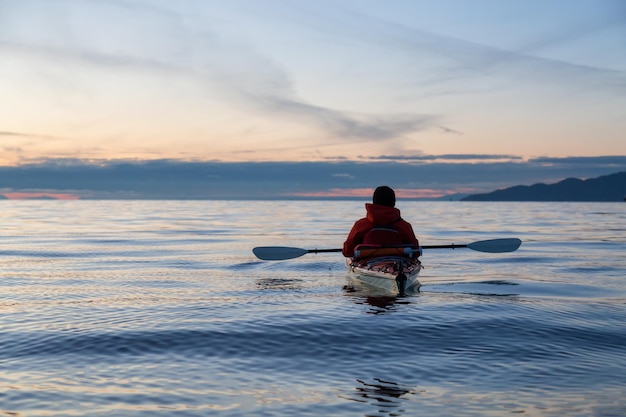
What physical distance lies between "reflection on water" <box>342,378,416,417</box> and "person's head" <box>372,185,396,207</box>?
7568 millimetres

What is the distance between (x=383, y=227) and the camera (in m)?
14.7

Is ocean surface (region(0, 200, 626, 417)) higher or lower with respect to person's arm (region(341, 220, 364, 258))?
lower

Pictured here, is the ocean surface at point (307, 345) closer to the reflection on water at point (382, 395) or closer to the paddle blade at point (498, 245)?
the reflection on water at point (382, 395)

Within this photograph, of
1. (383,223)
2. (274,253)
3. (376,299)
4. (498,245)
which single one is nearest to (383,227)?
(383,223)

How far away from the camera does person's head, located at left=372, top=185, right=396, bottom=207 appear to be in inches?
563

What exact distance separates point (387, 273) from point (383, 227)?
1411 mm

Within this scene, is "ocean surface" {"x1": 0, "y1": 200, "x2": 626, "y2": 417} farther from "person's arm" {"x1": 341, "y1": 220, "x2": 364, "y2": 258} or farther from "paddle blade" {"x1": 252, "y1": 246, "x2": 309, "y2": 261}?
"person's arm" {"x1": 341, "y1": 220, "x2": 364, "y2": 258}

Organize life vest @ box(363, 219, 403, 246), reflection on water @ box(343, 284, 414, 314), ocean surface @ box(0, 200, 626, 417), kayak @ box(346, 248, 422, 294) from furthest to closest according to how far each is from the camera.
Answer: life vest @ box(363, 219, 403, 246) < kayak @ box(346, 248, 422, 294) < reflection on water @ box(343, 284, 414, 314) < ocean surface @ box(0, 200, 626, 417)

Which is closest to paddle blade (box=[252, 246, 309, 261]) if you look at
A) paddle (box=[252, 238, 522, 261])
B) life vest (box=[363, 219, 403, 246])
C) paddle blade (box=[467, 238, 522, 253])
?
paddle (box=[252, 238, 522, 261])

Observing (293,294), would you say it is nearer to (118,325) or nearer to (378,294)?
(378,294)

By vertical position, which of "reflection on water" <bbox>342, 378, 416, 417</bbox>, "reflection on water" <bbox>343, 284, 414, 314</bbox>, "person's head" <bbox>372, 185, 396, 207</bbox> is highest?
"person's head" <bbox>372, 185, 396, 207</bbox>

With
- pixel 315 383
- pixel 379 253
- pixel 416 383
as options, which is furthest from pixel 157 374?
pixel 379 253

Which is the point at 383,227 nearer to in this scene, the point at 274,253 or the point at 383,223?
the point at 383,223

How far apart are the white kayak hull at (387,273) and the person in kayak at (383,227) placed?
0.44 meters
